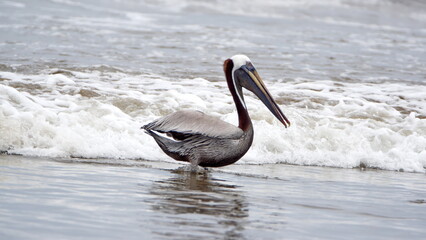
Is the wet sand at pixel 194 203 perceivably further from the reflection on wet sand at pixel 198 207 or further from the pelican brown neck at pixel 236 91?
the pelican brown neck at pixel 236 91

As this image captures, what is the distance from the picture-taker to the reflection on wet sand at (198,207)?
439 centimetres

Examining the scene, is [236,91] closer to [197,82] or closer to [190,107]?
[190,107]

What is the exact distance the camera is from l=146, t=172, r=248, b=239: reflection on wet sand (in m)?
4.39

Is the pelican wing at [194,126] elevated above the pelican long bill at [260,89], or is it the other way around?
the pelican long bill at [260,89]

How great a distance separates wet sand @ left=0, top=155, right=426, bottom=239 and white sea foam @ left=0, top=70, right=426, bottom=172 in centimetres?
55

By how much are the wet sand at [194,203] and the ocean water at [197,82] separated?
2.78ft

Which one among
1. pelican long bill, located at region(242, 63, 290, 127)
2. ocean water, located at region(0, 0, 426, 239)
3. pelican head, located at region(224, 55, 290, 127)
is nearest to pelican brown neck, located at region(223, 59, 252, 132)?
pelican head, located at region(224, 55, 290, 127)

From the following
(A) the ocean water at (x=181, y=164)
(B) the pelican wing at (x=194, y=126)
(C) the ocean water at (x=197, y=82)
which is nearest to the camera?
(A) the ocean water at (x=181, y=164)

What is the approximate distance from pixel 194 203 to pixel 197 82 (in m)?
7.00

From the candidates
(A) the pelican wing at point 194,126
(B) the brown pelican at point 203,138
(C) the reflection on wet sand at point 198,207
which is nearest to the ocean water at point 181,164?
(C) the reflection on wet sand at point 198,207

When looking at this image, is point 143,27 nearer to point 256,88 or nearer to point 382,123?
point 382,123

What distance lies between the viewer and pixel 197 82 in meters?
12.2

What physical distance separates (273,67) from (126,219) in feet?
35.6

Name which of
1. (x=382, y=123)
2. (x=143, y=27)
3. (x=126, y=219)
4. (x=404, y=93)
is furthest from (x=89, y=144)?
(x=143, y=27)
